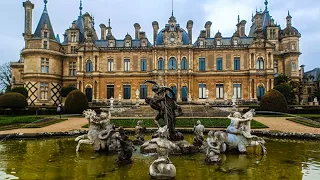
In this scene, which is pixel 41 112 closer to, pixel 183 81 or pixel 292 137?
pixel 183 81

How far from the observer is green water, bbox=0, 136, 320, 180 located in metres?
6.04

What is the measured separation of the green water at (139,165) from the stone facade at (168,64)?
25.1m

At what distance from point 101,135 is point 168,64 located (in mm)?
26625

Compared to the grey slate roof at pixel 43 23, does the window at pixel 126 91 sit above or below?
below

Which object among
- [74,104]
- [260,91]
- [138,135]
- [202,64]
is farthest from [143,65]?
[138,135]

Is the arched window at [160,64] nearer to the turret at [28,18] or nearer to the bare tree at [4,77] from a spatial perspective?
the turret at [28,18]

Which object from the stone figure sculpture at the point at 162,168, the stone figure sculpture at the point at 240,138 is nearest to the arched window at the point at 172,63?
the stone figure sculpture at the point at 240,138

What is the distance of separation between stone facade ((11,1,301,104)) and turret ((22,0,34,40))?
20 cm

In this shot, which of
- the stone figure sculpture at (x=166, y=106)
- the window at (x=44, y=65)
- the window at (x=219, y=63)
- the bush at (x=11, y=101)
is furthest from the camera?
the window at (x=44, y=65)

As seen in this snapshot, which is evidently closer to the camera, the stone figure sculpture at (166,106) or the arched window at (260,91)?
the stone figure sculpture at (166,106)

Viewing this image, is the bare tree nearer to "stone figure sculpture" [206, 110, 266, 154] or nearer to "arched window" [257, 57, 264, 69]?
"arched window" [257, 57, 264, 69]

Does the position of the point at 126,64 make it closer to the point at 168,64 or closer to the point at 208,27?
the point at 168,64

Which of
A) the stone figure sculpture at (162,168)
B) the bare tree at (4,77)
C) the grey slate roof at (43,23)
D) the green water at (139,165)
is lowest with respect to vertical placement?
the green water at (139,165)

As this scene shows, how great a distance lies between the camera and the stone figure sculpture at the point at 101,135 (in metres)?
8.55
